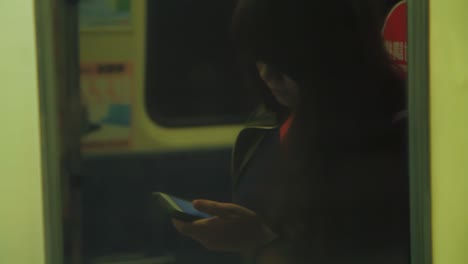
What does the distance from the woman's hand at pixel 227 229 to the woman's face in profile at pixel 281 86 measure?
305 mm

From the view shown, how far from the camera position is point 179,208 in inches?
64.5

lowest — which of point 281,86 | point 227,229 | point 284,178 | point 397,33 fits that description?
point 227,229

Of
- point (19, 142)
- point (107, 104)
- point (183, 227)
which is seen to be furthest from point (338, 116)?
point (19, 142)

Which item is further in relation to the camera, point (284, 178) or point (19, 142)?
point (284, 178)

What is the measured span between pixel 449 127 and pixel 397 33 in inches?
11.6

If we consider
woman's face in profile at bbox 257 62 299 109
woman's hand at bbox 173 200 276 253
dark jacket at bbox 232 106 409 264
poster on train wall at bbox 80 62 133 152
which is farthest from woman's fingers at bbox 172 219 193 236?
woman's face in profile at bbox 257 62 299 109

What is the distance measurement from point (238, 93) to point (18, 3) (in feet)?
1.87

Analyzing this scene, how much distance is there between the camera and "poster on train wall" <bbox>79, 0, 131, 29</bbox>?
59.4 inches

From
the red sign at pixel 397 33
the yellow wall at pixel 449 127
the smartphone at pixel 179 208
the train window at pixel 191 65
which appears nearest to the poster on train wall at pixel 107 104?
the train window at pixel 191 65

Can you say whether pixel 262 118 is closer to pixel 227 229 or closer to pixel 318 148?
pixel 318 148

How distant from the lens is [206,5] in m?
1.58

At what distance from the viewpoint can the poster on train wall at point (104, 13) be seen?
151cm

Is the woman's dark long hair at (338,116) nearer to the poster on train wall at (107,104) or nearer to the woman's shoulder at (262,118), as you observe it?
the woman's shoulder at (262,118)

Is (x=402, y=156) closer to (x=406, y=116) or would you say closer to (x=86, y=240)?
(x=406, y=116)
